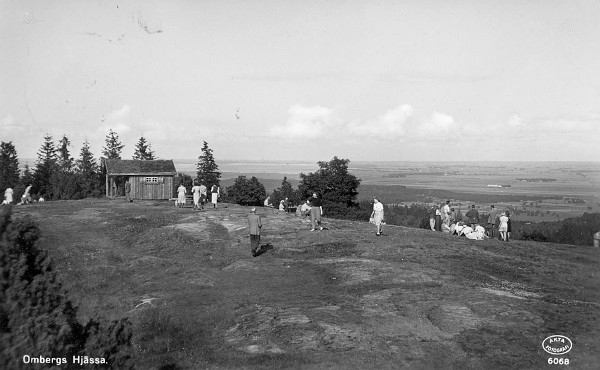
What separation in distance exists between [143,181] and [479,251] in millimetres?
37550

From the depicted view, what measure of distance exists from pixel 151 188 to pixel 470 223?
34278mm

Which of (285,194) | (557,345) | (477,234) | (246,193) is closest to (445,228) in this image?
(477,234)

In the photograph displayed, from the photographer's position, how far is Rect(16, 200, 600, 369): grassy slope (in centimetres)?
907

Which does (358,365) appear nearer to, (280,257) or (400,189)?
(280,257)

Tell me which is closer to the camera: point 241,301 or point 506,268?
point 241,301

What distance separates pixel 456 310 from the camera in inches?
449

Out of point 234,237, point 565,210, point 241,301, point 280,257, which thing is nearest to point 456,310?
point 241,301

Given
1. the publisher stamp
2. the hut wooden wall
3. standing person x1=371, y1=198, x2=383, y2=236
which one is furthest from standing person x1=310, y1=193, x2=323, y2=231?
the hut wooden wall

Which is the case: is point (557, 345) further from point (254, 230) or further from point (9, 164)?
point (9, 164)

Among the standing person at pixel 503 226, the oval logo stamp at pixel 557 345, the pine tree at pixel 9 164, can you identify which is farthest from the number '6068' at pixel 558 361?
the pine tree at pixel 9 164

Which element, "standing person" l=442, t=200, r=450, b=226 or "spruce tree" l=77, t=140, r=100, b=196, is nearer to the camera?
"standing person" l=442, t=200, r=450, b=226

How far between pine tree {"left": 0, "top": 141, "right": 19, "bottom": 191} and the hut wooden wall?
151 feet

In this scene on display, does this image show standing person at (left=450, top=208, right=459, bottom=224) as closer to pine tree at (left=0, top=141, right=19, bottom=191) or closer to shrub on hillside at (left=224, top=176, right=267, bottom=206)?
shrub on hillside at (left=224, top=176, right=267, bottom=206)

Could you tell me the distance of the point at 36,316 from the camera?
5945 mm
